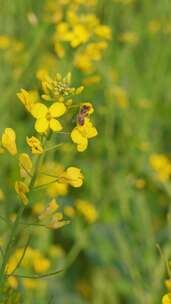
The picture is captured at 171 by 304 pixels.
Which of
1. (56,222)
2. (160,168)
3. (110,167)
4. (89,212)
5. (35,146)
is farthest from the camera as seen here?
(110,167)

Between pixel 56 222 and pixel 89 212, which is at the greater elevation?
pixel 56 222

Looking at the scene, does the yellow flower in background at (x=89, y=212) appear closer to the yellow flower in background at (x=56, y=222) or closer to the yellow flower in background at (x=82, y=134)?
the yellow flower in background at (x=56, y=222)

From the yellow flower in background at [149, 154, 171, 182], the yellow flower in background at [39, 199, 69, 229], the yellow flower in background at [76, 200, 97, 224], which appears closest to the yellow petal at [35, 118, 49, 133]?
the yellow flower in background at [39, 199, 69, 229]

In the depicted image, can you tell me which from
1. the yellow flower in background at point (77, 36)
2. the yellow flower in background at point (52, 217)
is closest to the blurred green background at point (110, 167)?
the yellow flower in background at point (77, 36)

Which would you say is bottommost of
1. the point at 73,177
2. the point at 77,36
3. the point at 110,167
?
the point at 110,167

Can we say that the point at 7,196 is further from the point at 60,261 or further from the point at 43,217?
the point at 43,217

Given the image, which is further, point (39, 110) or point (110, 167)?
point (110, 167)

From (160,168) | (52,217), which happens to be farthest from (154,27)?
(52,217)

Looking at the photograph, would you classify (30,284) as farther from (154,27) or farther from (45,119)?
(154,27)
